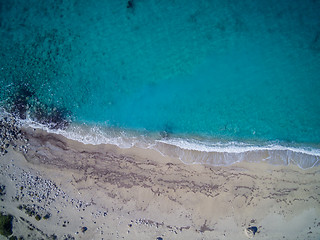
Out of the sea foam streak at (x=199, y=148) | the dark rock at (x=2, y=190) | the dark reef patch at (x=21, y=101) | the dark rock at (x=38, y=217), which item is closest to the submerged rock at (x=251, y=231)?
the sea foam streak at (x=199, y=148)

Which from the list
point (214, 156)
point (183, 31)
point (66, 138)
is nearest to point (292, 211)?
point (214, 156)

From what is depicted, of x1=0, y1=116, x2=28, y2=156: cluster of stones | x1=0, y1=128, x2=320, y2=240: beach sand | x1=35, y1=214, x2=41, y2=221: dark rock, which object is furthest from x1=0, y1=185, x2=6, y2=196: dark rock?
x1=35, y1=214, x2=41, y2=221: dark rock

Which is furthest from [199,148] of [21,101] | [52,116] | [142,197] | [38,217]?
[21,101]

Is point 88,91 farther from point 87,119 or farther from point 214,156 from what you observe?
point 214,156

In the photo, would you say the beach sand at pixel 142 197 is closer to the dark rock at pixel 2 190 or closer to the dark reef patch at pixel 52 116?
the dark rock at pixel 2 190

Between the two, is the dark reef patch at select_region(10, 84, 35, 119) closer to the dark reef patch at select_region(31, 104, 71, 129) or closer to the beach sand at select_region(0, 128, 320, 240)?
the dark reef patch at select_region(31, 104, 71, 129)
